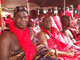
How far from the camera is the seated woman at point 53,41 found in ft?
6.43

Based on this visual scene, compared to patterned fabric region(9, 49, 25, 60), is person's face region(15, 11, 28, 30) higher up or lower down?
higher up

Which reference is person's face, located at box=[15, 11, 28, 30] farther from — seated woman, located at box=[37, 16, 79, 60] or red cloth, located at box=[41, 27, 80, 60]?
red cloth, located at box=[41, 27, 80, 60]

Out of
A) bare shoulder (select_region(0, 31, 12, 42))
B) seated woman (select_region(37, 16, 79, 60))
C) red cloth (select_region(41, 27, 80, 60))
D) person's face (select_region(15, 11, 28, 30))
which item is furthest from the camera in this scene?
red cloth (select_region(41, 27, 80, 60))

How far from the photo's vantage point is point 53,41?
216 centimetres

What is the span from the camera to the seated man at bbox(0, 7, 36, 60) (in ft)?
4.50

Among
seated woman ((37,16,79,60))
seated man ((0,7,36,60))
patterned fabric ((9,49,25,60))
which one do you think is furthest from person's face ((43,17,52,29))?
patterned fabric ((9,49,25,60))

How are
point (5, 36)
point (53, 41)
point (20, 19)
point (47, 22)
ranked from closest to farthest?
1. point (5, 36)
2. point (20, 19)
3. point (47, 22)
4. point (53, 41)

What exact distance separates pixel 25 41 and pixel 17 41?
0.33ft

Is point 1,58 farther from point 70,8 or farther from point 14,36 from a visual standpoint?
point 70,8

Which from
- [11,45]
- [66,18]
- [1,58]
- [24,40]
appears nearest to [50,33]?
[66,18]

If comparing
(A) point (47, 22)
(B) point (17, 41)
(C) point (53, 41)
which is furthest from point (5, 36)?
(C) point (53, 41)

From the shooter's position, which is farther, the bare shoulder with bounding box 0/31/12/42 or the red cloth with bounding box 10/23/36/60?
the red cloth with bounding box 10/23/36/60

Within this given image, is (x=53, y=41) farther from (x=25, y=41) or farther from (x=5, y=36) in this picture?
(x=5, y=36)

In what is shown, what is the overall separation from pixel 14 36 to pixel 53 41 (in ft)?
2.89
